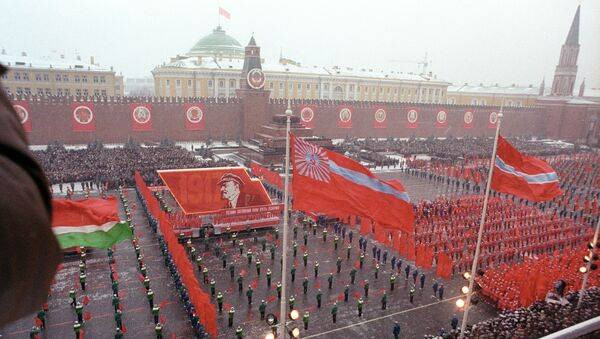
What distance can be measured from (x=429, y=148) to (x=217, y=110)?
23859 millimetres

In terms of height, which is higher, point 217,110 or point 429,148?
point 217,110

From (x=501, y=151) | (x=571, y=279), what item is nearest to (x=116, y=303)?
(x=501, y=151)

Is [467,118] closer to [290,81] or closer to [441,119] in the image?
[441,119]

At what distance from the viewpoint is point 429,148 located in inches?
1671

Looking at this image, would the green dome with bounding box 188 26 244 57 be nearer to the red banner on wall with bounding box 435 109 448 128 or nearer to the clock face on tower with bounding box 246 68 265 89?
the clock face on tower with bounding box 246 68 265 89

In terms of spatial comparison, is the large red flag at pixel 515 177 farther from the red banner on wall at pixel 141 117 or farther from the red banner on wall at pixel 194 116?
the red banner on wall at pixel 141 117

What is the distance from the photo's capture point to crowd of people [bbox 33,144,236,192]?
79.9 ft

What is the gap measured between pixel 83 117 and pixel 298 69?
34.1m

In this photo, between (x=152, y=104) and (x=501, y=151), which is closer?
(x=501, y=151)

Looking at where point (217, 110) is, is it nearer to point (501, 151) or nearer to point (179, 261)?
point (179, 261)

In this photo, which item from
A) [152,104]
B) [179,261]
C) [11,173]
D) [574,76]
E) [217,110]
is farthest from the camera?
[574,76]

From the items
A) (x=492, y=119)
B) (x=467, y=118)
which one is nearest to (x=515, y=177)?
(x=467, y=118)

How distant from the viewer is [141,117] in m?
38.4

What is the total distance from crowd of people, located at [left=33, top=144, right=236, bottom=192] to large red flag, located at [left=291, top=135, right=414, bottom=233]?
18.5m
